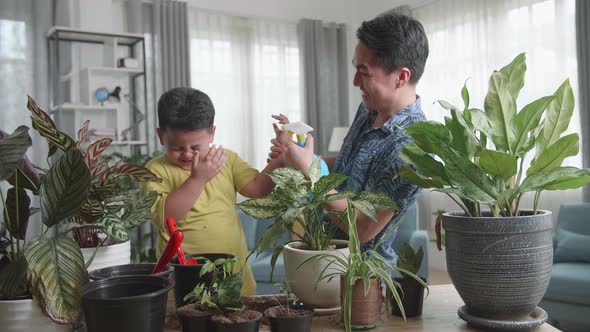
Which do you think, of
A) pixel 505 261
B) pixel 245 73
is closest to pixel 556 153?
pixel 505 261

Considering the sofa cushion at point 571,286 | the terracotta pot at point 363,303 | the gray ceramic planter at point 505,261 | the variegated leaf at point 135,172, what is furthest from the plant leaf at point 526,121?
the sofa cushion at point 571,286

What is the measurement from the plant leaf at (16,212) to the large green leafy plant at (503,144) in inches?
28.2

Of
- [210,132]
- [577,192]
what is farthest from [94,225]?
[577,192]

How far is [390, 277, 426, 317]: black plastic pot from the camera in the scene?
38.1 inches

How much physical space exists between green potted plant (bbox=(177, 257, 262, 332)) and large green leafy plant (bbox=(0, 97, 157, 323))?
0.18 meters

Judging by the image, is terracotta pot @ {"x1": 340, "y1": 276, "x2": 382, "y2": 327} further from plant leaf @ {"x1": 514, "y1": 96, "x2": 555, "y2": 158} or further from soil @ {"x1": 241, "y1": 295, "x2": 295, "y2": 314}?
plant leaf @ {"x1": 514, "y1": 96, "x2": 555, "y2": 158}

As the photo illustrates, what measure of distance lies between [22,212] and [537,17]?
14.9 ft

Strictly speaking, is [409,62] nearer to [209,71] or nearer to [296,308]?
[296,308]

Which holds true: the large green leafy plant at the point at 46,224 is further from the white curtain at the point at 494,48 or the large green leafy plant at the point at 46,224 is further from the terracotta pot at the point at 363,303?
the white curtain at the point at 494,48

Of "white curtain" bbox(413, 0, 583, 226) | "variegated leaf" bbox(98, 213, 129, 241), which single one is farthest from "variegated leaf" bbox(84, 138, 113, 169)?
"white curtain" bbox(413, 0, 583, 226)

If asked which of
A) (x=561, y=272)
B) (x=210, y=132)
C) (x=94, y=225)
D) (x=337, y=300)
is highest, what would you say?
(x=210, y=132)

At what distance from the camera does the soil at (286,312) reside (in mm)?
829

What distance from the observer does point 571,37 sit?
4.10m

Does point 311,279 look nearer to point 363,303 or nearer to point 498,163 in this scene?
point 363,303
